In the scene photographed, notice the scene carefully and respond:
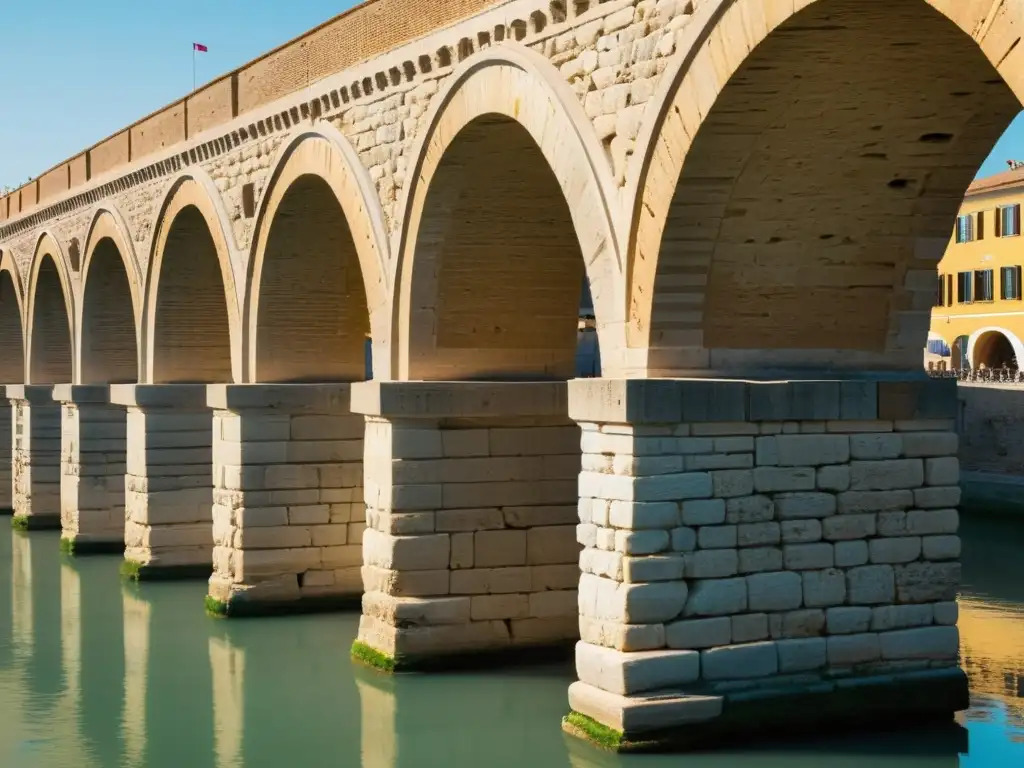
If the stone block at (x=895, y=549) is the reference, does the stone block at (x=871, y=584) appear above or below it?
below

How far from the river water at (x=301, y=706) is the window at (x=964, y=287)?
58.6ft

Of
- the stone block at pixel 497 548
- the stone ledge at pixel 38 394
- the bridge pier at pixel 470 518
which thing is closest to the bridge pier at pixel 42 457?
the stone ledge at pixel 38 394

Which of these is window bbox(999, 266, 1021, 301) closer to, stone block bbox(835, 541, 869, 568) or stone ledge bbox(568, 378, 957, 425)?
stone ledge bbox(568, 378, 957, 425)

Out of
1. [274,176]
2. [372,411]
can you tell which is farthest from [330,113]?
[372,411]

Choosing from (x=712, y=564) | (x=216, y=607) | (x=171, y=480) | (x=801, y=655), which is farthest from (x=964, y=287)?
(x=712, y=564)

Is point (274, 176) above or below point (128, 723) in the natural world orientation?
above

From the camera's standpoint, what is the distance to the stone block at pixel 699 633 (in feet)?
31.1

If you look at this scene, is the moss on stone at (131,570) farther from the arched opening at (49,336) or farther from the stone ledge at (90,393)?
the arched opening at (49,336)

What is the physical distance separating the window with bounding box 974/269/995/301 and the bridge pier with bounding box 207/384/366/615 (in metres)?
21.3

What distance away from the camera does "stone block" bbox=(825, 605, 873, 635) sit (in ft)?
32.3

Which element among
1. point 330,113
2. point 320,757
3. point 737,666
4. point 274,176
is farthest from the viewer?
point 274,176

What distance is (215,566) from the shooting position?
1670cm

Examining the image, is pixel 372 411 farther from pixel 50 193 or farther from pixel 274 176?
pixel 50 193

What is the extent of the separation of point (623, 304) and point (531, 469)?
134 inches
